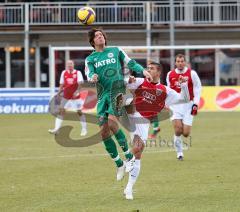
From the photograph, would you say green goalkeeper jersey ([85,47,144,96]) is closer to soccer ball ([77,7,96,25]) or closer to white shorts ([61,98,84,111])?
soccer ball ([77,7,96,25])

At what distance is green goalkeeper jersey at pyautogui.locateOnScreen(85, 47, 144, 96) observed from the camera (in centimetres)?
1270

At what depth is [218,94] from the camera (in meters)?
33.9

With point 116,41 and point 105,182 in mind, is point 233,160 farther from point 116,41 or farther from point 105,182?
point 116,41

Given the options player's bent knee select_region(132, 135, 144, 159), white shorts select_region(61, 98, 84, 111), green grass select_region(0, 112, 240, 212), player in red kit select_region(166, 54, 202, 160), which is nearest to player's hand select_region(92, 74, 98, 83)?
player's bent knee select_region(132, 135, 144, 159)

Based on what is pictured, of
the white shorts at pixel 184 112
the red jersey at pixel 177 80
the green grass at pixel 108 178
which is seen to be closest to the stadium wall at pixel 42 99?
the green grass at pixel 108 178

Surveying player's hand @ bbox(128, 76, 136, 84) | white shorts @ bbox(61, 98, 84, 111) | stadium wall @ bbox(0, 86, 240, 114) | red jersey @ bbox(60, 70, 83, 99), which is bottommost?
stadium wall @ bbox(0, 86, 240, 114)

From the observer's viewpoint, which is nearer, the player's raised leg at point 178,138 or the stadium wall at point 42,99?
the player's raised leg at point 178,138

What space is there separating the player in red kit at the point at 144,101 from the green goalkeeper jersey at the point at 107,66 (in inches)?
12.4

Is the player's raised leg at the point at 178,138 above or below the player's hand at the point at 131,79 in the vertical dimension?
below

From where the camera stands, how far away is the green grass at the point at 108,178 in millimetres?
10977

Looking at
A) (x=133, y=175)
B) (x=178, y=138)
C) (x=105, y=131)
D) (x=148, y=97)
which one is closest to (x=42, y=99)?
(x=178, y=138)

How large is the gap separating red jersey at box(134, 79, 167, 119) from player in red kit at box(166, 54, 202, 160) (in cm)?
408

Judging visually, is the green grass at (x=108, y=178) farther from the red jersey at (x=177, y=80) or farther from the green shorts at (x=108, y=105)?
the red jersey at (x=177, y=80)

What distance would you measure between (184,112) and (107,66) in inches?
209
